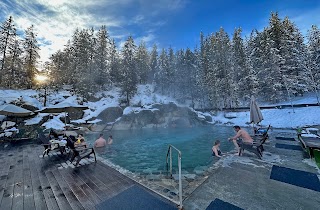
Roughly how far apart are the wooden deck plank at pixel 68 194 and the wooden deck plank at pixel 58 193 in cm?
6

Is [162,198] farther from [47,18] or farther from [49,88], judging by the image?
[49,88]

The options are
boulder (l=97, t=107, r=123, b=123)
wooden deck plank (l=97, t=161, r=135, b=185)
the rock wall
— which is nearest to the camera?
wooden deck plank (l=97, t=161, r=135, b=185)

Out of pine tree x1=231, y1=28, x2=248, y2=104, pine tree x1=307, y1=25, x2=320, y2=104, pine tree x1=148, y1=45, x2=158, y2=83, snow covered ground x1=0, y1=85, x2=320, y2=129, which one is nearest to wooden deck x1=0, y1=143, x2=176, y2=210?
snow covered ground x1=0, y1=85, x2=320, y2=129

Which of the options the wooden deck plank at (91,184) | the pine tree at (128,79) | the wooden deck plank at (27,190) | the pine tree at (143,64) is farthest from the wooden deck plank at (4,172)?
the pine tree at (143,64)

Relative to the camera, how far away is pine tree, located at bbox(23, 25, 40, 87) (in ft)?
89.8

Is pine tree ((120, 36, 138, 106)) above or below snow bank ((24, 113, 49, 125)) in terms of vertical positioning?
above

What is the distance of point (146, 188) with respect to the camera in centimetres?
374

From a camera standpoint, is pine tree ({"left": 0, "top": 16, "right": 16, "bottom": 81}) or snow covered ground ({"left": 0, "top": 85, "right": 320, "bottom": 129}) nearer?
snow covered ground ({"left": 0, "top": 85, "right": 320, "bottom": 129})

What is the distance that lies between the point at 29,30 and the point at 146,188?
3775 centimetres

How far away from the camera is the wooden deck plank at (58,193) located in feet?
9.86

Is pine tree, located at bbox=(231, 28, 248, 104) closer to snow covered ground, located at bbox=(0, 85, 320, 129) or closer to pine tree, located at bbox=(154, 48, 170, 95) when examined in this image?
snow covered ground, located at bbox=(0, 85, 320, 129)

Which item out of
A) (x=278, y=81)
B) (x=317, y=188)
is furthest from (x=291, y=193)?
(x=278, y=81)

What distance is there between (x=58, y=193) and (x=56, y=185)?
0.51m

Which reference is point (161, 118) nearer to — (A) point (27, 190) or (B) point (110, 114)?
(B) point (110, 114)
